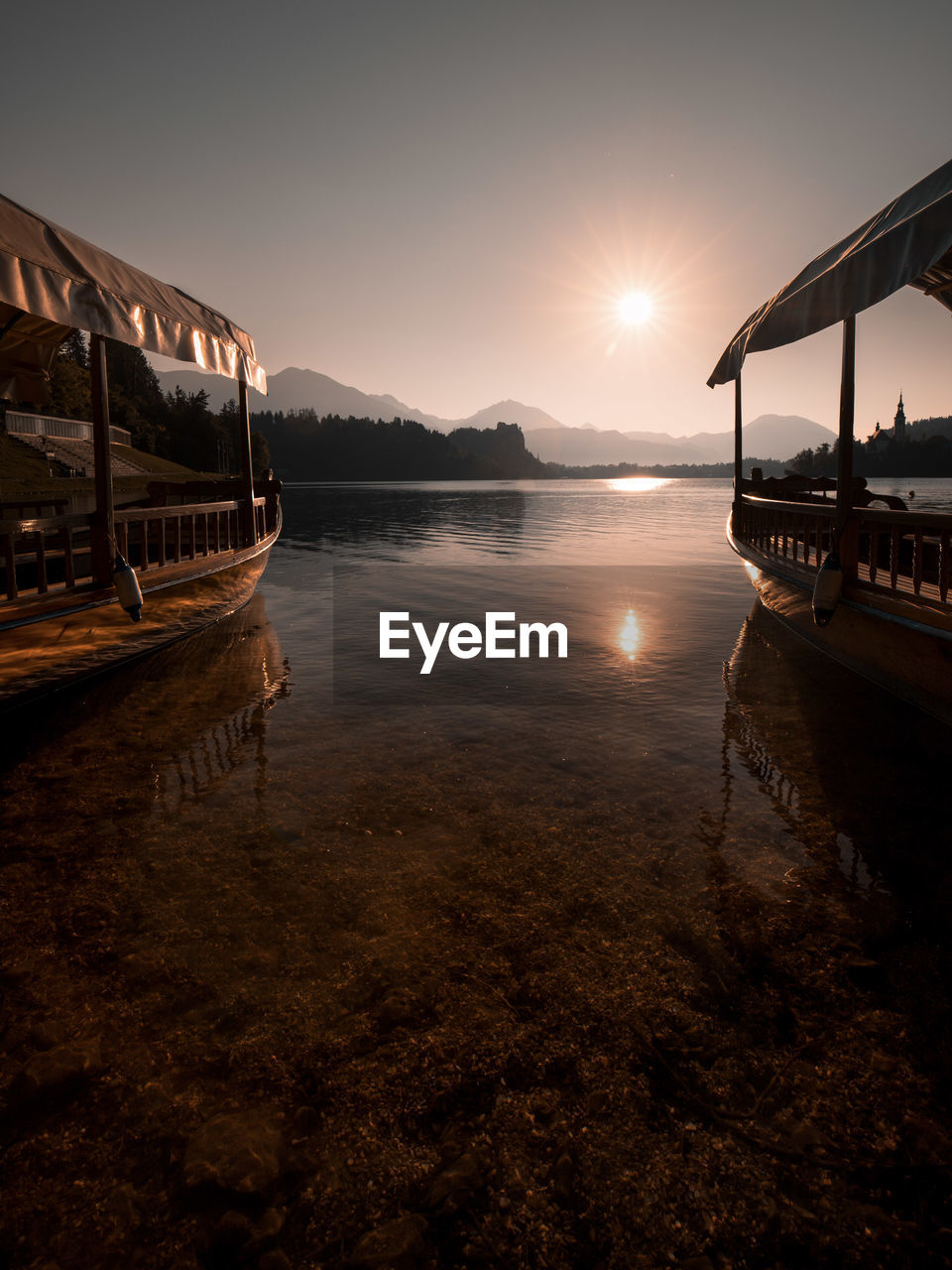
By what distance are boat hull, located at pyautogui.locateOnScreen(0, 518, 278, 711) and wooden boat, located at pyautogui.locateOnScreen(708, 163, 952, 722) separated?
7550 mm

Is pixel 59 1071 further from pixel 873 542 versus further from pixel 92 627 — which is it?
pixel 873 542

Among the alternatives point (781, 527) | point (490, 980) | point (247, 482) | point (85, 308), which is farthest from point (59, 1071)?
point (781, 527)

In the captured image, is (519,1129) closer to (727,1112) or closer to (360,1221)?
(360,1221)

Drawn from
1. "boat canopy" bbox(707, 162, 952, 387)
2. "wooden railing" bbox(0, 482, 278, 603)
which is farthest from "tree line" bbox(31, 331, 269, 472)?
"boat canopy" bbox(707, 162, 952, 387)

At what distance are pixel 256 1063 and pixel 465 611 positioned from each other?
10593mm

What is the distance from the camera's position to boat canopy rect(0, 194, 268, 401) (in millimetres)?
5098

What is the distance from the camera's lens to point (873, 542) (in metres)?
7.16

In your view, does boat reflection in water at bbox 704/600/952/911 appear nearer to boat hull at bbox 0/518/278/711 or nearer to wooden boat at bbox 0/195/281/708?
boat hull at bbox 0/518/278/711

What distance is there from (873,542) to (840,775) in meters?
2.98

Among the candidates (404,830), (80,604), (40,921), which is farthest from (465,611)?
(40,921)

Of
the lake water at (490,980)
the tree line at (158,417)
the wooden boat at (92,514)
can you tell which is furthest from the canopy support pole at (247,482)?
the tree line at (158,417)

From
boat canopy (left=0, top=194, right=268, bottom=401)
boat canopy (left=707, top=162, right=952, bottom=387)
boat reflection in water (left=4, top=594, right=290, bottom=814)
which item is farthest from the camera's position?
boat reflection in water (left=4, top=594, right=290, bottom=814)

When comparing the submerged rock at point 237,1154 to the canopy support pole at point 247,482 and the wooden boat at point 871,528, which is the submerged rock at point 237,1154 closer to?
the wooden boat at point 871,528

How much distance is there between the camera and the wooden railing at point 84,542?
6.45m
